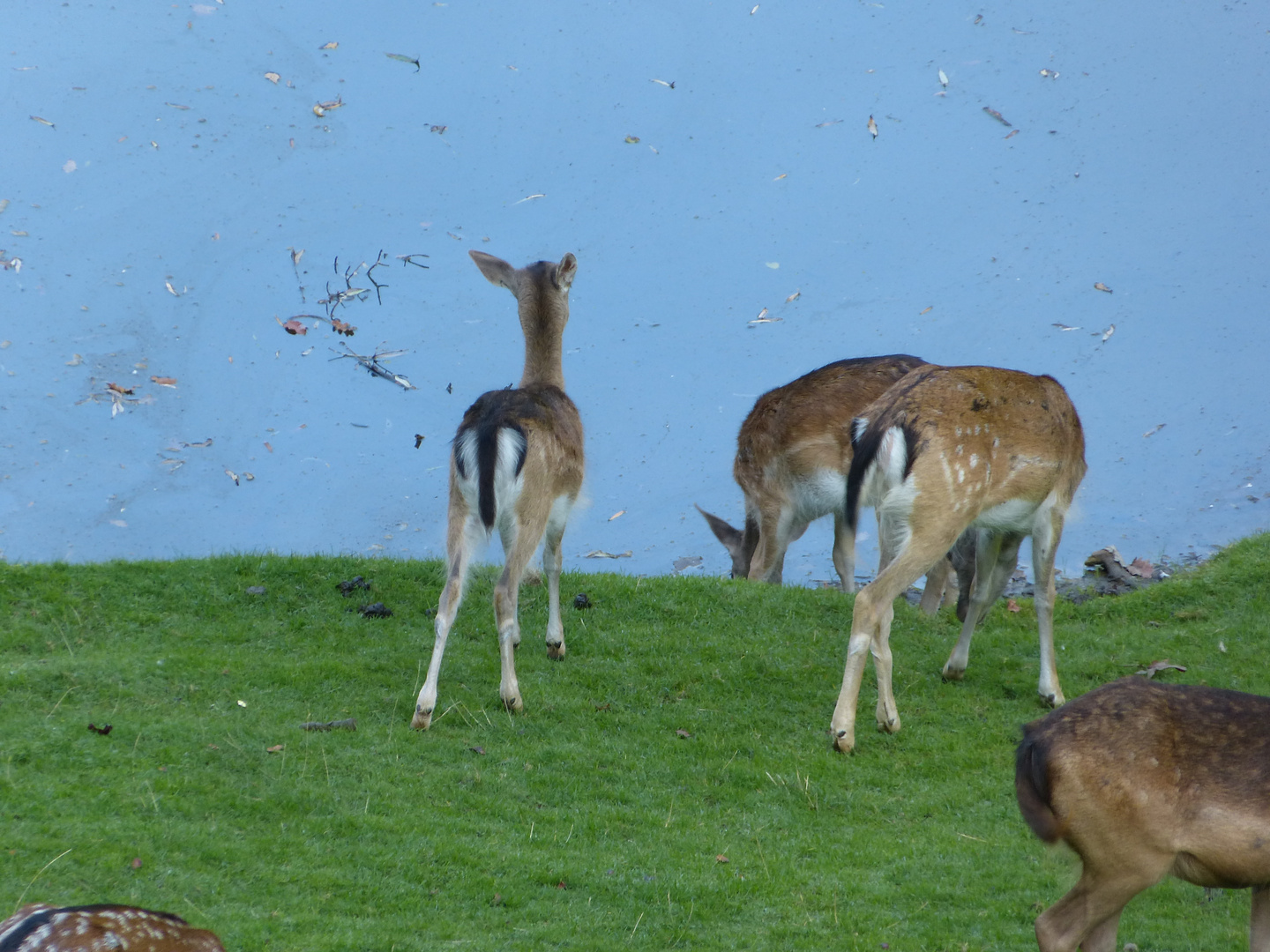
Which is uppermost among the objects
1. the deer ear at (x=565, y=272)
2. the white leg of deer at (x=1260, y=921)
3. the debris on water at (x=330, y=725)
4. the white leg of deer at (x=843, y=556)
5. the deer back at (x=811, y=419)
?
the deer ear at (x=565, y=272)

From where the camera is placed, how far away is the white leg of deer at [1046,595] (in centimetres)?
770

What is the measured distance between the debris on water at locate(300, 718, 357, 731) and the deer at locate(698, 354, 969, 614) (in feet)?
13.6

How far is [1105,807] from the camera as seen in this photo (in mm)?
4102

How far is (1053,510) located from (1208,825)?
388 centimetres

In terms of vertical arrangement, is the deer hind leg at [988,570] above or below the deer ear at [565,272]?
below

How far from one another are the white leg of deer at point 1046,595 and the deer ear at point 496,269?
3.98m

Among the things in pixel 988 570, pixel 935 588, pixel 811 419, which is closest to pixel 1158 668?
pixel 988 570

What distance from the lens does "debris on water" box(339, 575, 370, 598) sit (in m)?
8.58

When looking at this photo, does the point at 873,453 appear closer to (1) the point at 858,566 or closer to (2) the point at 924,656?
(2) the point at 924,656

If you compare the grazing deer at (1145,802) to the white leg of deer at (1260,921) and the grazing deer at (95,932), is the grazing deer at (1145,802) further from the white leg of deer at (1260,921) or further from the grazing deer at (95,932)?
the grazing deer at (95,932)

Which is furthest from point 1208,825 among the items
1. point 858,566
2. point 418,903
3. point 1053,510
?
point 858,566

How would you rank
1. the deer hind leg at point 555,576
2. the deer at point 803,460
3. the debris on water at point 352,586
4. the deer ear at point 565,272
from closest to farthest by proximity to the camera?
the deer hind leg at point 555,576, the debris on water at point 352,586, the deer ear at point 565,272, the deer at point 803,460

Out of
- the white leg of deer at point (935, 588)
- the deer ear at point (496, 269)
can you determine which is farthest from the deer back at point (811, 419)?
A: the deer ear at point (496, 269)

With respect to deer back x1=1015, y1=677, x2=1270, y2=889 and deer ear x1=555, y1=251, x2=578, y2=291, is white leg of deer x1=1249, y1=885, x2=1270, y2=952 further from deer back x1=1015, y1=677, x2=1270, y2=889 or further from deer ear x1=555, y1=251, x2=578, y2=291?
deer ear x1=555, y1=251, x2=578, y2=291
